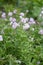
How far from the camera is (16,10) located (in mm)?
3988

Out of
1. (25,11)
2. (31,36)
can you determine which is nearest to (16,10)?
(25,11)

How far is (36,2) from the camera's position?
4371 millimetres

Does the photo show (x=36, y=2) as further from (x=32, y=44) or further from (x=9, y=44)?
(x=9, y=44)

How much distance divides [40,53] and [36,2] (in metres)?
1.66

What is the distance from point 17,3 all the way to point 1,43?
1744mm

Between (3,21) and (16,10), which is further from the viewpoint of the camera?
(16,10)

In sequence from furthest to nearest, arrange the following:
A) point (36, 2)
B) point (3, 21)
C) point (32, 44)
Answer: point (36, 2), point (3, 21), point (32, 44)

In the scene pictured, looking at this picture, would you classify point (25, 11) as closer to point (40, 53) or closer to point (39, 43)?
point (39, 43)

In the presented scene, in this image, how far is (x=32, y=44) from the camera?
308 cm

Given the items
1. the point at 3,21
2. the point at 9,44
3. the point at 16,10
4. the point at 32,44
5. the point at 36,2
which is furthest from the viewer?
the point at 36,2

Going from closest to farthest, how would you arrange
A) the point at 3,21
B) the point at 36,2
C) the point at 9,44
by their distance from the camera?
the point at 9,44 → the point at 3,21 → the point at 36,2

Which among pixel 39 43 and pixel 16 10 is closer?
pixel 39 43

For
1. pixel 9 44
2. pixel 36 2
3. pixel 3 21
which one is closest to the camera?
pixel 9 44

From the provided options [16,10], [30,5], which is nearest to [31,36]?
[16,10]
